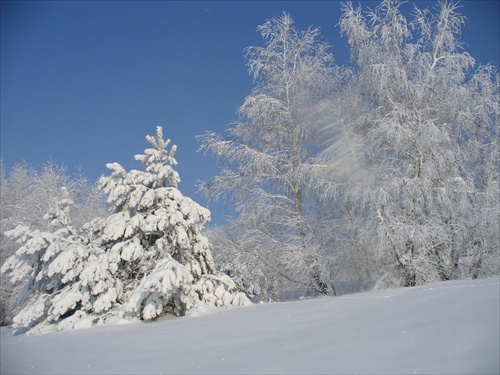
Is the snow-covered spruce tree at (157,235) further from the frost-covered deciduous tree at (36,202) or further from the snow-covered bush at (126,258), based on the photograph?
the frost-covered deciduous tree at (36,202)

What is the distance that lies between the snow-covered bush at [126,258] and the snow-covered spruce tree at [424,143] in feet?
14.6

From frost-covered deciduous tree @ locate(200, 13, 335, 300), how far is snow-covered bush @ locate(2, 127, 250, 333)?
241 cm

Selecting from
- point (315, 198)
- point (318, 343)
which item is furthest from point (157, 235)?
point (318, 343)

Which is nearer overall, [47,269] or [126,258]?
[126,258]

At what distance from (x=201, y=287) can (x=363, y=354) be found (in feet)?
20.8

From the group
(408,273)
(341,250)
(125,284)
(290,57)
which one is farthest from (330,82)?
(125,284)

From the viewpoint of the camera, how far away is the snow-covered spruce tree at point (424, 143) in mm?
10164

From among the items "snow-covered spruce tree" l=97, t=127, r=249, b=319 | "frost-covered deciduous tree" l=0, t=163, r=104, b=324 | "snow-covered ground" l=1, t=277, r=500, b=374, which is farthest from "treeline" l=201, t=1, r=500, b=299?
"frost-covered deciduous tree" l=0, t=163, r=104, b=324

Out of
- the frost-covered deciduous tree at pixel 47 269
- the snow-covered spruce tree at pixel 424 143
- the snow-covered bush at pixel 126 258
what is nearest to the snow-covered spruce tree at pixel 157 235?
the snow-covered bush at pixel 126 258

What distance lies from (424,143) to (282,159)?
4.23 m

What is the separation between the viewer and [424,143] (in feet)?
34.5

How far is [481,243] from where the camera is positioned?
10.6 meters

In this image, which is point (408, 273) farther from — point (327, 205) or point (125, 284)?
point (125, 284)

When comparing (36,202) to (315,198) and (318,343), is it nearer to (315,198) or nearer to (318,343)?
(315,198)
